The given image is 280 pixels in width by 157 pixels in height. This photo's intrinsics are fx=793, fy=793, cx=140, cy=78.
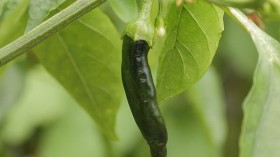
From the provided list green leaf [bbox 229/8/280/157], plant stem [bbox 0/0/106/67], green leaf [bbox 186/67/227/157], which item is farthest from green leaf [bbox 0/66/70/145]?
plant stem [bbox 0/0/106/67]

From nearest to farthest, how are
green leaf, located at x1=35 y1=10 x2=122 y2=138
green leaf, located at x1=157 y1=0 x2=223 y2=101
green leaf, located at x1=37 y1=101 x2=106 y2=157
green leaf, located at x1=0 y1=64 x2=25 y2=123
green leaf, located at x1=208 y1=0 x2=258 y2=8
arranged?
1. green leaf, located at x1=208 y1=0 x2=258 y2=8
2. green leaf, located at x1=157 y1=0 x2=223 y2=101
3. green leaf, located at x1=35 y1=10 x2=122 y2=138
4. green leaf, located at x1=0 y1=64 x2=25 y2=123
5. green leaf, located at x1=37 y1=101 x2=106 y2=157

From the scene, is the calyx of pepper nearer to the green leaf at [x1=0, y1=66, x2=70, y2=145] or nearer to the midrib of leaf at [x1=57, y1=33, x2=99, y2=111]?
the midrib of leaf at [x1=57, y1=33, x2=99, y2=111]

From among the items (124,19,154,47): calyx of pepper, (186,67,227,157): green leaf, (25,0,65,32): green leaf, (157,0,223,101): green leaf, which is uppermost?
(25,0,65,32): green leaf

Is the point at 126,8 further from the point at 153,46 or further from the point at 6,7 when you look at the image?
the point at 6,7

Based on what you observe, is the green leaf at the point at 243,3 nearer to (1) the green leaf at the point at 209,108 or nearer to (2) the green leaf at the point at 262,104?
(2) the green leaf at the point at 262,104

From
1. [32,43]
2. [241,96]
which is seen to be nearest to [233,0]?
[32,43]

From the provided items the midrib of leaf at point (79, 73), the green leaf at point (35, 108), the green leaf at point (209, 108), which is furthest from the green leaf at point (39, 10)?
the green leaf at point (35, 108)
